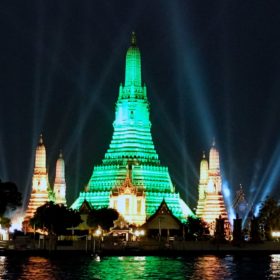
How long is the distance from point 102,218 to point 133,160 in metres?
18.2

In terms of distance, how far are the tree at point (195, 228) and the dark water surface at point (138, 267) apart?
20047 mm

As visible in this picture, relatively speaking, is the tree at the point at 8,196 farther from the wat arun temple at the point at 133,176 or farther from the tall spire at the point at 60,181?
the tall spire at the point at 60,181

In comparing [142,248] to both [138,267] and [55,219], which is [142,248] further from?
[138,267]

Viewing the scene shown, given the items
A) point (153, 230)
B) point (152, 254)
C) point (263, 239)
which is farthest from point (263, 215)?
point (152, 254)

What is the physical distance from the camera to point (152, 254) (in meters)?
110

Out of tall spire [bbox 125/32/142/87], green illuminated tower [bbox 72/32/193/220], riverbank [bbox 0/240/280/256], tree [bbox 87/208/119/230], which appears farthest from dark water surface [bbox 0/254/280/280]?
tall spire [bbox 125/32/142/87]

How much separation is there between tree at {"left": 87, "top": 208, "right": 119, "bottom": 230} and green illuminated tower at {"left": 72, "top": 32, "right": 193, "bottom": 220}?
12342mm

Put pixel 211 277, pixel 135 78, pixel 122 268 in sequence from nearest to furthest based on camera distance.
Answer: pixel 211 277
pixel 122 268
pixel 135 78

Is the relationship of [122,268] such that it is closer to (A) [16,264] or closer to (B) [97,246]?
(A) [16,264]

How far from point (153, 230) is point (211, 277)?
162 ft

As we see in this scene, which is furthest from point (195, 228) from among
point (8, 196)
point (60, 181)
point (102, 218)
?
point (8, 196)

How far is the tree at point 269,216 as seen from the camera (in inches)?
4917

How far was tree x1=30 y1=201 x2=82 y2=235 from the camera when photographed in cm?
11431

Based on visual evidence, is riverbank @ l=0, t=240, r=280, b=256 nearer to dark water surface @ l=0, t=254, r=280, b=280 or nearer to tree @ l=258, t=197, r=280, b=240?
dark water surface @ l=0, t=254, r=280, b=280
